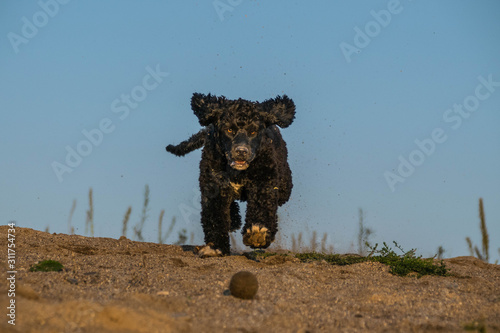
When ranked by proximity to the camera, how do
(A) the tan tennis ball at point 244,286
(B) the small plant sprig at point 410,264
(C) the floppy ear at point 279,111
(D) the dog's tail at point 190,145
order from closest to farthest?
1. (A) the tan tennis ball at point 244,286
2. (B) the small plant sprig at point 410,264
3. (C) the floppy ear at point 279,111
4. (D) the dog's tail at point 190,145

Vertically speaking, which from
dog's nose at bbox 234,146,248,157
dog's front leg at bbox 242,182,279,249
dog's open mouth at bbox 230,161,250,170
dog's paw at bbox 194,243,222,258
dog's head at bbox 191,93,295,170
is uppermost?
dog's head at bbox 191,93,295,170

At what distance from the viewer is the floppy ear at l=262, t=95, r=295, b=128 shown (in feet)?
26.8

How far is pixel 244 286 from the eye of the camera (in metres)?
4.13

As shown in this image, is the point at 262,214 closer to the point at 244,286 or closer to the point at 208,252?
the point at 208,252

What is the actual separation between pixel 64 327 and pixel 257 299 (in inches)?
71.8

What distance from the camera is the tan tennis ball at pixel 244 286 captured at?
13.6 feet

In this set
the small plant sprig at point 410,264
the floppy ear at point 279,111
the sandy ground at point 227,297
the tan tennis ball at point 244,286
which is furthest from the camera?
the floppy ear at point 279,111

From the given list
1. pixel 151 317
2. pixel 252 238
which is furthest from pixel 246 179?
pixel 151 317

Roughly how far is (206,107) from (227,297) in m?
4.43

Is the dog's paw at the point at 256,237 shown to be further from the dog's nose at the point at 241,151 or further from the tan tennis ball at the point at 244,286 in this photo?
the tan tennis ball at the point at 244,286

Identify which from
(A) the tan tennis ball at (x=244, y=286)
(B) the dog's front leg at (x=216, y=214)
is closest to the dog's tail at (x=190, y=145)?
(B) the dog's front leg at (x=216, y=214)

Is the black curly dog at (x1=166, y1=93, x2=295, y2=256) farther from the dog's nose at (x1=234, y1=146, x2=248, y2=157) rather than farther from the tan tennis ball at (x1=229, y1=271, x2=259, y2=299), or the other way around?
the tan tennis ball at (x1=229, y1=271, x2=259, y2=299)

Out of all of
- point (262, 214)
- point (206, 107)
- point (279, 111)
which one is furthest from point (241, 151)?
point (279, 111)

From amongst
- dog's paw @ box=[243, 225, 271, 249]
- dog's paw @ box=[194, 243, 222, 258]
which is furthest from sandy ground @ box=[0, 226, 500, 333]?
dog's paw @ box=[194, 243, 222, 258]
